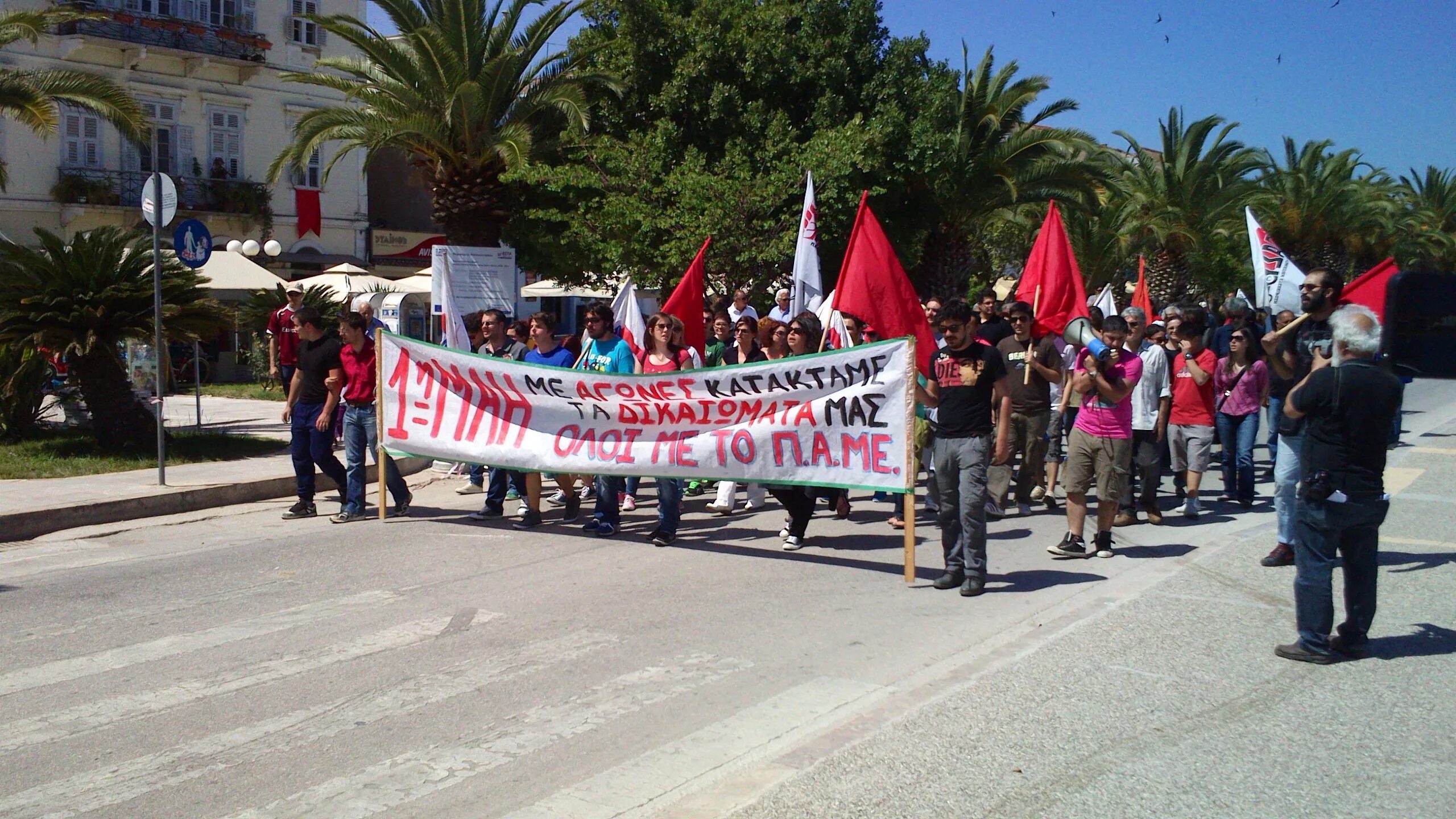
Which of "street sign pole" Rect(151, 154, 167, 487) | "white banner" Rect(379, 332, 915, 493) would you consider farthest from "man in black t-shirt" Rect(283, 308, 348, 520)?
"street sign pole" Rect(151, 154, 167, 487)

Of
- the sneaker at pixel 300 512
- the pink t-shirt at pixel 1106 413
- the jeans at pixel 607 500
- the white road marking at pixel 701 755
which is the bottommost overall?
the white road marking at pixel 701 755

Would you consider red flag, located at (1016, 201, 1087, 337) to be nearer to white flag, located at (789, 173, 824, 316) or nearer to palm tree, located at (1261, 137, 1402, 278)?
white flag, located at (789, 173, 824, 316)

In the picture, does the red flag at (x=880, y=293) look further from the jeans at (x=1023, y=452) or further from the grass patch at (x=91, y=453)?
the grass patch at (x=91, y=453)

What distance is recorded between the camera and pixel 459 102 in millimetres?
18219

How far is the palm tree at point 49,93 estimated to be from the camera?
60.5 feet

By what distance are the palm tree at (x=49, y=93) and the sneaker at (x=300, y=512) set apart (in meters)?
11.3

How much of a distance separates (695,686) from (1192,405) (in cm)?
696

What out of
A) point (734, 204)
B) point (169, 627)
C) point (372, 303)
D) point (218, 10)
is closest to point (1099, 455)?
point (169, 627)

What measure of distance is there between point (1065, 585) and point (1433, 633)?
6.95 ft

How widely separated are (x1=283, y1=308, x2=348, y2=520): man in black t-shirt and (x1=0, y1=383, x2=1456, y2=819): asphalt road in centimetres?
128

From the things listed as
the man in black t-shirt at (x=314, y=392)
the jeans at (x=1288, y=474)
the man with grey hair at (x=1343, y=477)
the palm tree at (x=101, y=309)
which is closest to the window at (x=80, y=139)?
the palm tree at (x=101, y=309)

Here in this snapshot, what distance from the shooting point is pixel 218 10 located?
3200cm

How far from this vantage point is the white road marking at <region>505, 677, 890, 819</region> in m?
4.34

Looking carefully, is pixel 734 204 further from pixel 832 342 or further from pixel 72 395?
pixel 72 395
